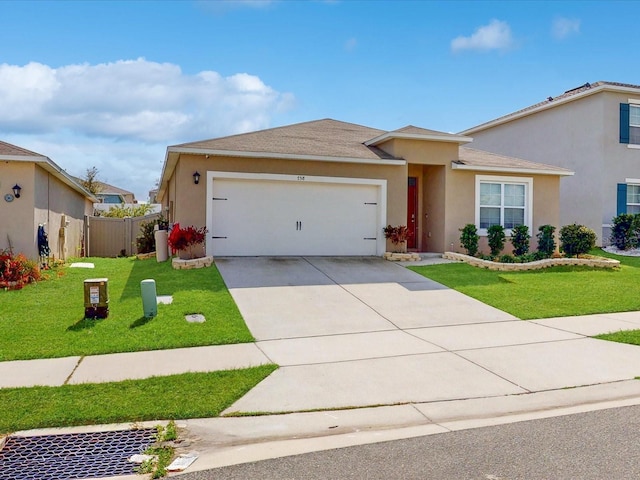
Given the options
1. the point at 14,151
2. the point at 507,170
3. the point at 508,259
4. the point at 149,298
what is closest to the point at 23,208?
the point at 14,151

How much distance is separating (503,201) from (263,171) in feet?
26.6

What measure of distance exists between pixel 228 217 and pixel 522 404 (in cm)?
1060

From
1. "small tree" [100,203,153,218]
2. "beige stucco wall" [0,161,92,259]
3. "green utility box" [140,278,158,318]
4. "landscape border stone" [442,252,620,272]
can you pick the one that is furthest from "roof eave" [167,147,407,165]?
"small tree" [100,203,153,218]

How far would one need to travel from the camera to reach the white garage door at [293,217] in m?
14.7

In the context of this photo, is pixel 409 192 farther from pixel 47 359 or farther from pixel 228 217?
pixel 47 359

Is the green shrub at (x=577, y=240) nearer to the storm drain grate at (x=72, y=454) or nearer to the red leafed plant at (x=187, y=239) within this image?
the red leafed plant at (x=187, y=239)

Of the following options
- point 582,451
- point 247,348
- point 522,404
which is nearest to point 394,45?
point 247,348

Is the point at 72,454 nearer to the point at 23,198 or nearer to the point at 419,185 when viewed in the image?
the point at 23,198

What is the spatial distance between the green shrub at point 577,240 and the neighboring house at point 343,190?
1.84 metres

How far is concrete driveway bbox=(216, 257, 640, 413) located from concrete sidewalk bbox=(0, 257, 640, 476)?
0.02 m

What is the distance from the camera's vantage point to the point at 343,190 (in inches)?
618

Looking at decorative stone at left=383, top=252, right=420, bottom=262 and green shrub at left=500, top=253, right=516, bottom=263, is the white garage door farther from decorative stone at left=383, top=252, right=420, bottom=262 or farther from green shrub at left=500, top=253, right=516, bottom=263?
green shrub at left=500, top=253, right=516, bottom=263

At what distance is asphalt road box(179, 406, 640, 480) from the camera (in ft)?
12.8

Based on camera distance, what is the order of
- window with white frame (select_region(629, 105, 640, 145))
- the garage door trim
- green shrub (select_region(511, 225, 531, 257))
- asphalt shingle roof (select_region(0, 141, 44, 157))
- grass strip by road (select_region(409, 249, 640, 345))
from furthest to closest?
window with white frame (select_region(629, 105, 640, 145)), green shrub (select_region(511, 225, 531, 257)), the garage door trim, asphalt shingle roof (select_region(0, 141, 44, 157)), grass strip by road (select_region(409, 249, 640, 345))
